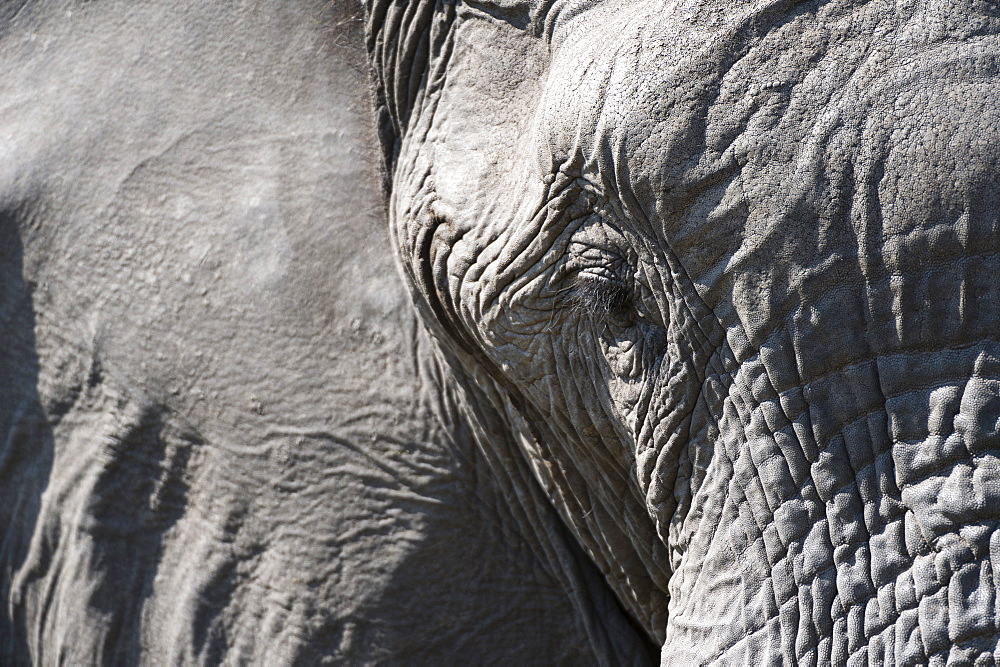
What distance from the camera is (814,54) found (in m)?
0.95

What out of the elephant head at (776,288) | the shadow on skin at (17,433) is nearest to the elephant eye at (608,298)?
the elephant head at (776,288)

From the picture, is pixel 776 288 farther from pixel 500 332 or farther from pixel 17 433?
pixel 17 433

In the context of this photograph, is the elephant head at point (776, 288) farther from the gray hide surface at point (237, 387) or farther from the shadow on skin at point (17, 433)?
the shadow on skin at point (17, 433)

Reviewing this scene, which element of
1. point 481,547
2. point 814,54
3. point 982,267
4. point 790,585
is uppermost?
→ point 814,54

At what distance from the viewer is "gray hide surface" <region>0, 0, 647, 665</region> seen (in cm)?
148

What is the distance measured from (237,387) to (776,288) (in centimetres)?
78

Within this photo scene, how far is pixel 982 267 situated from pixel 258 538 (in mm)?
967

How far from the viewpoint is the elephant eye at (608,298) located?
1104 millimetres

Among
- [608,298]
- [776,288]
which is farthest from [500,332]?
[776,288]

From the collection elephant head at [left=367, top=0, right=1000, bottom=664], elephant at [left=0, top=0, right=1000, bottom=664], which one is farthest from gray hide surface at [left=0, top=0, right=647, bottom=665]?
elephant head at [left=367, top=0, right=1000, bottom=664]

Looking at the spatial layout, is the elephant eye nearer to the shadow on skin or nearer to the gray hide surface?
the gray hide surface

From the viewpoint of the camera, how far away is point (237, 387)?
1.52 m

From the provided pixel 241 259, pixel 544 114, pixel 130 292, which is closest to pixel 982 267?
pixel 544 114

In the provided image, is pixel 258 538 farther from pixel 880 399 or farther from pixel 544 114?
pixel 880 399
